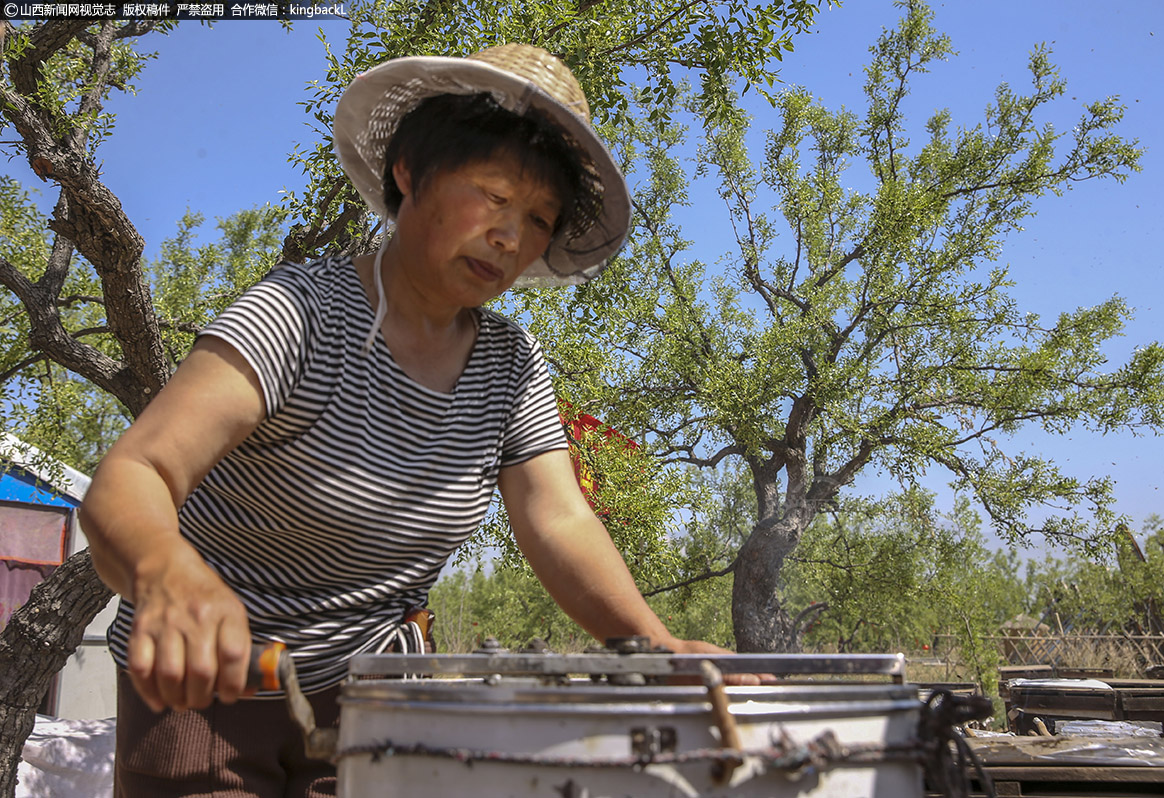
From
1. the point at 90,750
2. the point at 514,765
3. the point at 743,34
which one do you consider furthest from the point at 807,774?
the point at 90,750

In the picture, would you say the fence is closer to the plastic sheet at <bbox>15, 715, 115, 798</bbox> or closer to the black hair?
the plastic sheet at <bbox>15, 715, 115, 798</bbox>

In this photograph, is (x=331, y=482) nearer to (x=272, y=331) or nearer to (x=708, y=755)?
(x=272, y=331)

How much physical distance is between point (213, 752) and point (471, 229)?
924 mm

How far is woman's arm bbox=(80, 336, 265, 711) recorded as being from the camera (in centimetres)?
93

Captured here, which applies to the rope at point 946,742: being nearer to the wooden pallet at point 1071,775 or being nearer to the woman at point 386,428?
the woman at point 386,428

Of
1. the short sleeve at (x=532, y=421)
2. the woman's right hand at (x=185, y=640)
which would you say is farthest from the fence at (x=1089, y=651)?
the woman's right hand at (x=185, y=640)

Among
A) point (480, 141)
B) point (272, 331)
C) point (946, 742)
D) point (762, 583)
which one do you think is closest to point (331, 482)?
point (272, 331)

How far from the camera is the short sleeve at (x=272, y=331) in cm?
129

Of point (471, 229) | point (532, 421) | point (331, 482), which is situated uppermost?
point (471, 229)

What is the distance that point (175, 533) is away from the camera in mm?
1069

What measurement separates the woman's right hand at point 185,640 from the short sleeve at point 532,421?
0.77 m

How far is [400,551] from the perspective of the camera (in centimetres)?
155

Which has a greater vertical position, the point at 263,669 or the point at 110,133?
the point at 110,133

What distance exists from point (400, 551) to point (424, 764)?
638mm
